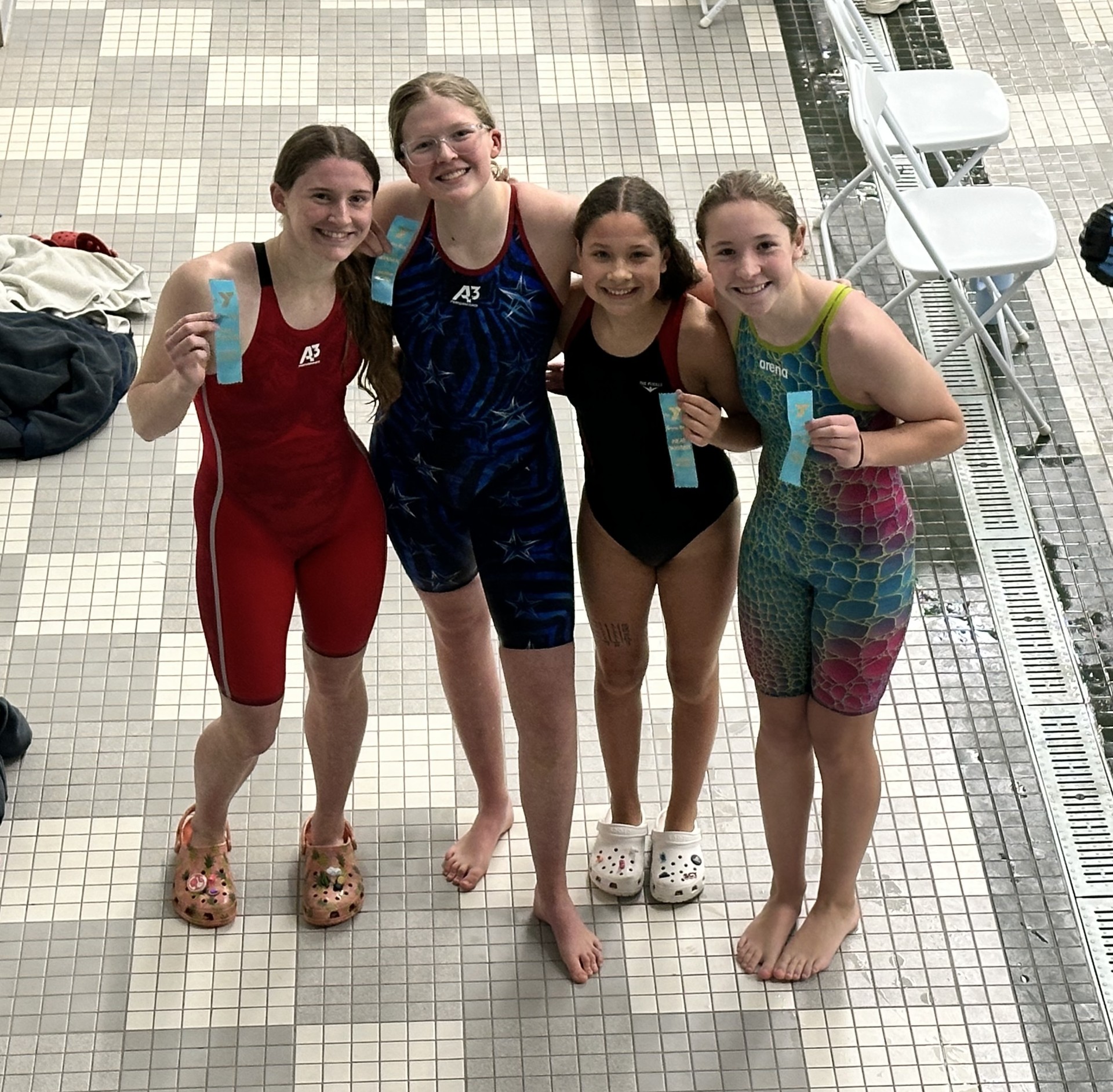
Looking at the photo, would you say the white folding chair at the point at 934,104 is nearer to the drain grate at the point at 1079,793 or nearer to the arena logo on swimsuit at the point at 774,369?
the drain grate at the point at 1079,793

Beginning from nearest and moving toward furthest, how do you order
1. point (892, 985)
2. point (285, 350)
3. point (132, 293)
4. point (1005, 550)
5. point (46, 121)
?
point (285, 350)
point (892, 985)
point (1005, 550)
point (132, 293)
point (46, 121)

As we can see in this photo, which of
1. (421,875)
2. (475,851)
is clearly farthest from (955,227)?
(421,875)

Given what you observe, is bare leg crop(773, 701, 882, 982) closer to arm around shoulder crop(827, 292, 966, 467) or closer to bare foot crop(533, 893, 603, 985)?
bare foot crop(533, 893, 603, 985)

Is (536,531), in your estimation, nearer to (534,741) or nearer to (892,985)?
(534,741)

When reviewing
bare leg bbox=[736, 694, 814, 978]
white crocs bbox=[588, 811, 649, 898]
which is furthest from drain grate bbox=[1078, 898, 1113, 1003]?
white crocs bbox=[588, 811, 649, 898]

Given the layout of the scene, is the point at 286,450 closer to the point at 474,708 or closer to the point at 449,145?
the point at 449,145

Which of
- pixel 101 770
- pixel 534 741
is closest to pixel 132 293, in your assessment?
pixel 101 770

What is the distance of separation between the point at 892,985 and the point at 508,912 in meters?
0.84

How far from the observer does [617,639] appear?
9.41 ft

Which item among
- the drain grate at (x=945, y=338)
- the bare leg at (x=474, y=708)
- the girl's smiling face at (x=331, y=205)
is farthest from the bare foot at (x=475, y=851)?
the drain grate at (x=945, y=338)

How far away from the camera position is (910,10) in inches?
224

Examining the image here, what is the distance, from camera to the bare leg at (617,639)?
2758mm

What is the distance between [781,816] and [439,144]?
1491 millimetres

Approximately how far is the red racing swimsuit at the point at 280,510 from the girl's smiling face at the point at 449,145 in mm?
303
